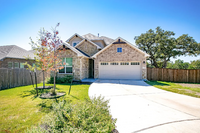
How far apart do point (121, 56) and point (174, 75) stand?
24.0ft

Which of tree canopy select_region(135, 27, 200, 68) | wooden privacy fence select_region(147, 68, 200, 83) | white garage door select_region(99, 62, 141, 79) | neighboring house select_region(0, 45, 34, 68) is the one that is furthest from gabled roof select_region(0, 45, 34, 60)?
tree canopy select_region(135, 27, 200, 68)

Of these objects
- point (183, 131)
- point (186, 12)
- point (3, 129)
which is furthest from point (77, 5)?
point (186, 12)

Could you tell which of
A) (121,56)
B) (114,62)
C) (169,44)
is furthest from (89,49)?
(169,44)

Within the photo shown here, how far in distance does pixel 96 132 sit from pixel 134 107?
3.21 meters

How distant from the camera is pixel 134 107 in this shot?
4.75m

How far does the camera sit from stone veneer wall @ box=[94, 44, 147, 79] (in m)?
13.7

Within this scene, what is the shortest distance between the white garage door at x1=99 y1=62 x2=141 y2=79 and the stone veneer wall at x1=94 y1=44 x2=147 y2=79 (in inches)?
21.5

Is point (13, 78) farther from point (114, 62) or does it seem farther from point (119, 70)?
point (119, 70)

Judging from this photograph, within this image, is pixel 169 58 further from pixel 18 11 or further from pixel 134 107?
pixel 18 11

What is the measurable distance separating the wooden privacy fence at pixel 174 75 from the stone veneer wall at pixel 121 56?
1.95 m

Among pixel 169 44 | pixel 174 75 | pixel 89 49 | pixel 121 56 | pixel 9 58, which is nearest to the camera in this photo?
pixel 174 75

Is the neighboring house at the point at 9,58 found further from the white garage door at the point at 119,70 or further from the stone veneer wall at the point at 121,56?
the white garage door at the point at 119,70

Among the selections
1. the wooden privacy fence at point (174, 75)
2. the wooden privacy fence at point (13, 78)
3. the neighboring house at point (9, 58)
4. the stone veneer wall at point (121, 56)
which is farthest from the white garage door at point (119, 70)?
the neighboring house at point (9, 58)

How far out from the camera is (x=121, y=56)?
14.1 meters
